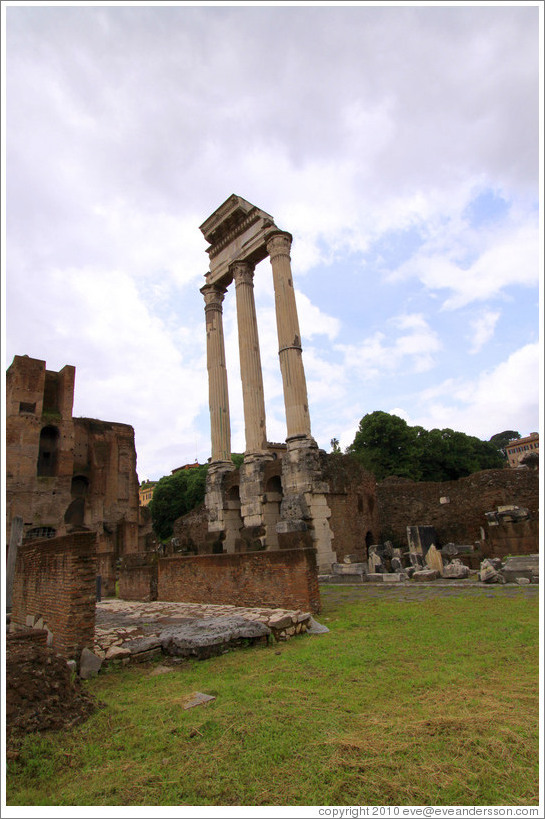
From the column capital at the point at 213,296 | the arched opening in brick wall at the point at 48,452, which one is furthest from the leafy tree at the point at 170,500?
the column capital at the point at 213,296

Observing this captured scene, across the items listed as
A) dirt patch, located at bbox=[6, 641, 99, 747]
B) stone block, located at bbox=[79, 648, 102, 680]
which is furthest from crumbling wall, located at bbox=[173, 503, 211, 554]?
dirt patch, located at bbox=[6, 641, 99, 747]

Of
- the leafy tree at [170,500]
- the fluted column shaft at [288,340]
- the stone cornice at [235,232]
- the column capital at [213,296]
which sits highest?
the stone cornice at [235,232]

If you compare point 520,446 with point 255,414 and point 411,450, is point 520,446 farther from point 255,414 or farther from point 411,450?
point 255,414

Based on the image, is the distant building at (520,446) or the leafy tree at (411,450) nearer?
the leafy tree at (411,450)

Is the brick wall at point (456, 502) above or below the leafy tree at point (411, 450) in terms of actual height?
below

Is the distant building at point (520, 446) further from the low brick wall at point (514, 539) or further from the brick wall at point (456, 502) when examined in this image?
the low brick wall at point (514, 539)

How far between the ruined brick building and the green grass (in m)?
23.7

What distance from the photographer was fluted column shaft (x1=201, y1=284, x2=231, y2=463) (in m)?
18.5

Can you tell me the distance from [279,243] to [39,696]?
53.5 feet

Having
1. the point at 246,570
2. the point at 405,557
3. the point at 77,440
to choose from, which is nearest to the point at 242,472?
the point at 405,557

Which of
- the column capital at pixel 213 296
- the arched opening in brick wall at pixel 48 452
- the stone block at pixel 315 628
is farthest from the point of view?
the arched opening in brick wall at pixel 48 452

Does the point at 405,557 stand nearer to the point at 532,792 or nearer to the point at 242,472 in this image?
the point at 242,472

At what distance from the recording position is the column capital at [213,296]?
2019 centimetres

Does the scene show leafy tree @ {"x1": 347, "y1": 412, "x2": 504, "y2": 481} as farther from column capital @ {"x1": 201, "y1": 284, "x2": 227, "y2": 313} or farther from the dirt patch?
the dirt patch
